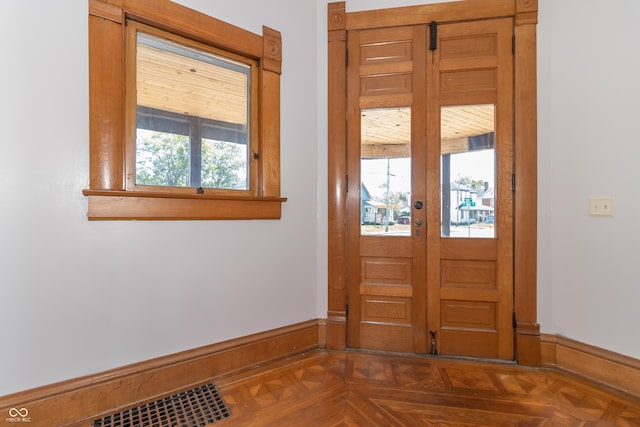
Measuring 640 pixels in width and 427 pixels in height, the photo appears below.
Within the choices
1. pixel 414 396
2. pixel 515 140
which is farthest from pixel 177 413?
pixel 515 140

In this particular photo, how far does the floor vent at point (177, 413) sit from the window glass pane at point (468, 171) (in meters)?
1.84

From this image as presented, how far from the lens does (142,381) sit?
1.79 m

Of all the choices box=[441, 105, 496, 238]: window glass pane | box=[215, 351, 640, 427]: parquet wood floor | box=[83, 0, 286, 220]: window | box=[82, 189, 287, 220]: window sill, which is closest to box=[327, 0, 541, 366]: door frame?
box=[441, 105, 496, 238]: window glass pane

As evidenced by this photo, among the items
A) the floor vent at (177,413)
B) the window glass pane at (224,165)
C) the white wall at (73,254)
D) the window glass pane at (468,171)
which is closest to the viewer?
the white wall at (73,254)

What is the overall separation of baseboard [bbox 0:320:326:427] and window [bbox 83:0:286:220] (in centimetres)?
82

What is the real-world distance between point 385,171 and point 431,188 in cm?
36

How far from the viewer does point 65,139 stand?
1611 mm

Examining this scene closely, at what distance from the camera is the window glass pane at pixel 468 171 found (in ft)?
7.76

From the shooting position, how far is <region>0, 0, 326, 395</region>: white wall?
4.89 feet

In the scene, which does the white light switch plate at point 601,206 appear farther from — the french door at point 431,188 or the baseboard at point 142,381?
the baseboard at point 142,381

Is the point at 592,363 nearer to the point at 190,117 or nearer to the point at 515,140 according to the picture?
the point at 515,140

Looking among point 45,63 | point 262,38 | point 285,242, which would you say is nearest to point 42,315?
point 45,63

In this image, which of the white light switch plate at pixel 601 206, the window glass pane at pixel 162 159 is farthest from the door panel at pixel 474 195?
the window glass pane at pixel 162 159

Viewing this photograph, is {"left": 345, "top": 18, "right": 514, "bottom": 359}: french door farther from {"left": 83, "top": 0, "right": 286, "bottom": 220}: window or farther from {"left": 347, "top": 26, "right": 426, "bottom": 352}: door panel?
{"left": 83, "top": 0, "right": 286, "bottom": 220}: window
